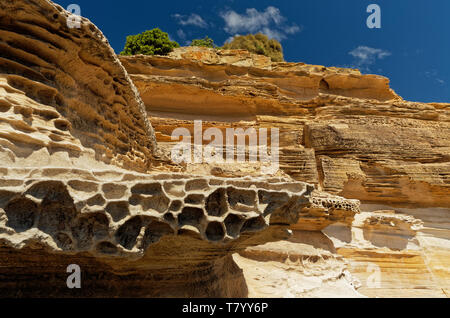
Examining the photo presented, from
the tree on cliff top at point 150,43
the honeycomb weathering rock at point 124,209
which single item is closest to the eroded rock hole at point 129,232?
the honeycomb weathering rock at point 124,209

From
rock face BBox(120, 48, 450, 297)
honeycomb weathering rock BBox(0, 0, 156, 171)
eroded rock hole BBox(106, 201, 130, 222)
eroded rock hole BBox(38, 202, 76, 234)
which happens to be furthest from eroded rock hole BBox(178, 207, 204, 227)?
rock face BBox(120, 48, 450, 297)

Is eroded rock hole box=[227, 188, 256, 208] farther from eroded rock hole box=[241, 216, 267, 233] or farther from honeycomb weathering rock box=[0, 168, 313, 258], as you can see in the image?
eroded rock hole box=[241, 216, 267, 233]

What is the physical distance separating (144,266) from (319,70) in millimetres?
8446

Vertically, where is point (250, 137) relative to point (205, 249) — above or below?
above

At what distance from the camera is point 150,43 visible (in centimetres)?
1233

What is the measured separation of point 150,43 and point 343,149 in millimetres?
9236

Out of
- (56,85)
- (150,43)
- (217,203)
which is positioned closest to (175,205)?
(217,203)

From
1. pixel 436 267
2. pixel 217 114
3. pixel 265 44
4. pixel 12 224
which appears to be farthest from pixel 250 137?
Result: pixel 265 44

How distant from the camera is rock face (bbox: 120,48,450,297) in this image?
217 inches

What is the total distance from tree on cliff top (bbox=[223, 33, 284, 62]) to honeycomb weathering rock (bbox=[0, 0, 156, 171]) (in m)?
13.1

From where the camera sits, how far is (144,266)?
253 cm
